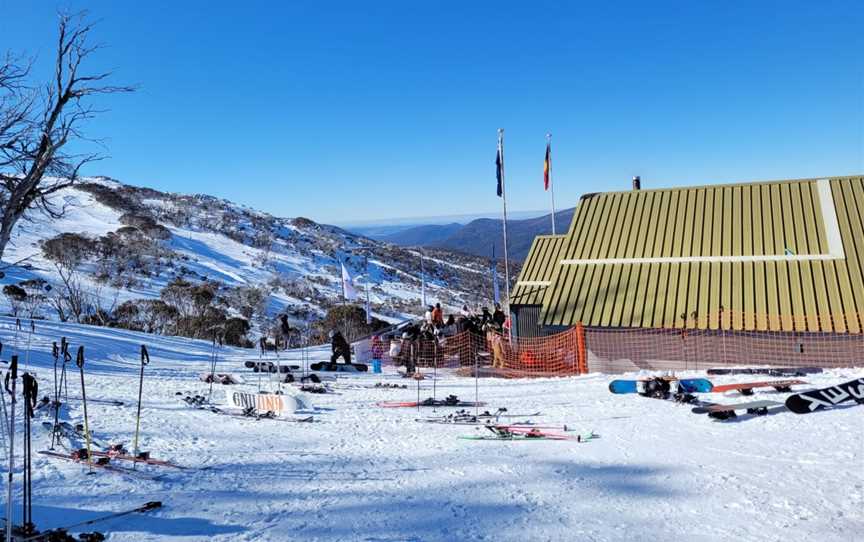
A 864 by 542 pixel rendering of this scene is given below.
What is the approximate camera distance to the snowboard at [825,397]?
876cm

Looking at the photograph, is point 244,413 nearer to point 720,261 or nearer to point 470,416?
point 470,416

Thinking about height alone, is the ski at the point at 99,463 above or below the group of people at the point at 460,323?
below

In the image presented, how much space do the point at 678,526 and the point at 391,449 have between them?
3856 mm

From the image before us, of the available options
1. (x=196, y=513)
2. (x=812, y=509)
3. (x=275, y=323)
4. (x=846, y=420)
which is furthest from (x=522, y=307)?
(x=275, y=323)

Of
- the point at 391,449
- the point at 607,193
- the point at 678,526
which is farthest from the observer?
the point at 607,193

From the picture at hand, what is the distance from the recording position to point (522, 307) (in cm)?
1792

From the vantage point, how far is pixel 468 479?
6480mm

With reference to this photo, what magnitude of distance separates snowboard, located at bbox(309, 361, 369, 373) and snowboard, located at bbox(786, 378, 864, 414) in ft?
36.4

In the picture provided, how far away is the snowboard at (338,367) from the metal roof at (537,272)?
17.8 ft

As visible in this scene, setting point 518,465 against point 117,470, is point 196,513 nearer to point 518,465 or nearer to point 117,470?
point 117,470

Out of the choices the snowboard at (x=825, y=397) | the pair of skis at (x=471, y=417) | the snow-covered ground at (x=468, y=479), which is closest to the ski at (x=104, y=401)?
the snow-covered ground at (x=468, y=479)

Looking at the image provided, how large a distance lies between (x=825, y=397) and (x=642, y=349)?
6.20 m

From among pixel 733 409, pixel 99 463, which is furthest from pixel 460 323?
pixel 99 463

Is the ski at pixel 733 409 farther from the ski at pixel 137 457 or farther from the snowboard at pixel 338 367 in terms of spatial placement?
the snowboard at pixel 338 367
